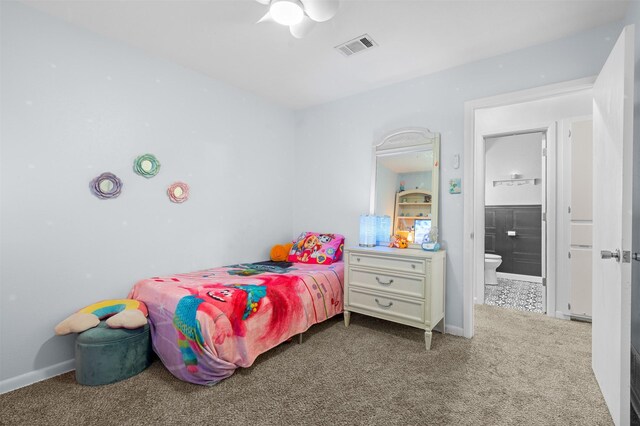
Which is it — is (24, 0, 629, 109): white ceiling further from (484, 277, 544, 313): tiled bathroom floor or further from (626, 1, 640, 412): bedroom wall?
(484, 277, 544, 313): tiled bathroom floor

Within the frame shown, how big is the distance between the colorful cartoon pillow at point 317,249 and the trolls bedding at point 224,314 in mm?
467

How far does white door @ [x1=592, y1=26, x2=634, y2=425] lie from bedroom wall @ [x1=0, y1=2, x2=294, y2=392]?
3.06 meters

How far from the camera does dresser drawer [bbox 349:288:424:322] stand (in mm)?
2562

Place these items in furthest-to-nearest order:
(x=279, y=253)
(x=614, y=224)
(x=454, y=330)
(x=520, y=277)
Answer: (x=520, y=277) → (x=279, y=253) → (x=454, y=330) → (x=614, y=224)

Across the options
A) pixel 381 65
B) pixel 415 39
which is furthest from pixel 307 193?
pixel 415 39

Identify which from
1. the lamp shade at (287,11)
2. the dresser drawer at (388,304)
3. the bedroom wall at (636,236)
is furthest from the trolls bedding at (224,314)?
the bedroom wall at (636,236)

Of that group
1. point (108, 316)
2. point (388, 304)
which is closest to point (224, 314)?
point (108, 316)

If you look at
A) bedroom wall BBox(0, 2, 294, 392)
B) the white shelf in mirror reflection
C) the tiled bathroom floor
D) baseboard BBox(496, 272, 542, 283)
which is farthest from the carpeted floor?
the white shelf in mirror reflection

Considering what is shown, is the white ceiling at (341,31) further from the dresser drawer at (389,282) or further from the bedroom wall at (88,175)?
the dresser drawer at (389,282)

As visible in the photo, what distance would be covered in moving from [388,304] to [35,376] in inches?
103

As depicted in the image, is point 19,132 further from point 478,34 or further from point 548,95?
point 548,95

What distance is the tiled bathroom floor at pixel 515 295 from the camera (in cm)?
369

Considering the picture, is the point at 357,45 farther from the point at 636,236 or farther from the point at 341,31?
the point at 636,236

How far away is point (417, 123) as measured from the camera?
3.10 m
